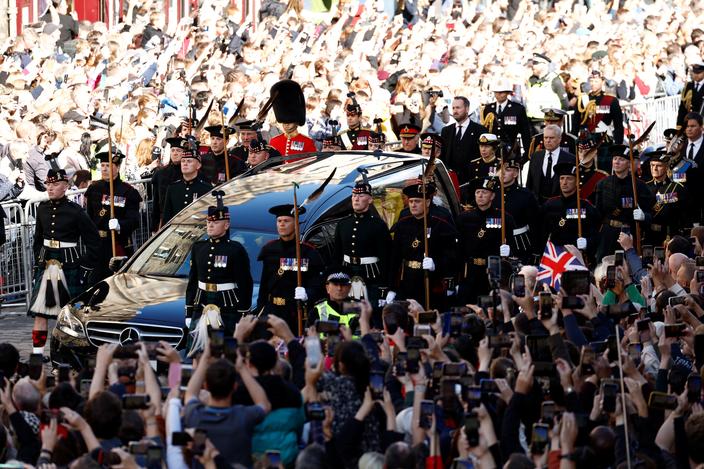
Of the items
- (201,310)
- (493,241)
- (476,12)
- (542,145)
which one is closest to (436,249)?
(493,241)

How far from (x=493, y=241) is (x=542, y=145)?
360cm

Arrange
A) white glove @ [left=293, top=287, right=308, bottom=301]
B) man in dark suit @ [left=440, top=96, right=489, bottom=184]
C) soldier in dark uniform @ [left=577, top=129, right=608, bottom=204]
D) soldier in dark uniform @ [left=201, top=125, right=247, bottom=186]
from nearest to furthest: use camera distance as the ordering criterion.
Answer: white glove @ [left=293, top=287, right=308, bottom=301] < soldier in dark uniform @ [left=577, top=129, right=608, bottom=204] < soldier in dark uniform @ [left=201, top=125, right=247, bottom=186] < man in dark suit @ [left=440, top=96, right=489, bottom=184]

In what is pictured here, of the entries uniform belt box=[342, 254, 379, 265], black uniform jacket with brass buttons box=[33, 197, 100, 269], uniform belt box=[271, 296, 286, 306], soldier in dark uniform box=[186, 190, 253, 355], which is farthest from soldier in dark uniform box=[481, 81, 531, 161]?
soldier in dark uniform box=[186, 190, 253, 355]

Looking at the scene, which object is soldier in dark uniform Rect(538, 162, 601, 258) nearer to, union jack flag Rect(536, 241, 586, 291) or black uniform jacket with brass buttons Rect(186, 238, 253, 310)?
union jack flag Rect(536, 241, 586, 291)

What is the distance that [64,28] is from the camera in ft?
84.1

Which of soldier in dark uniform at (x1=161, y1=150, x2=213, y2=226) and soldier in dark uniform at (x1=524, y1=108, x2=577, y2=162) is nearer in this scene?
soldier in dark uniform at (x1=161, y1=150, x2=213, y2=226)

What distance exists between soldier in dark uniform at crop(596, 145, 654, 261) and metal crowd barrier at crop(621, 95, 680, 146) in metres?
7.05

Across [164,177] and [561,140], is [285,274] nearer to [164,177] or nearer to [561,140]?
[164,177]

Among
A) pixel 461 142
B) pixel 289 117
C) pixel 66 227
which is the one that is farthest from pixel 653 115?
pixel 66 227

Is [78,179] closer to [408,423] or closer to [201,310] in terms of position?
[201,310]

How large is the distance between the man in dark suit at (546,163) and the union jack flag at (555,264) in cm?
398

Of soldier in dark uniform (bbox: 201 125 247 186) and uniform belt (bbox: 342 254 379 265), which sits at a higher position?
soldier in dark uniform (bbox: 201 125 247 186)

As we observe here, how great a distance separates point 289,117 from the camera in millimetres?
19109

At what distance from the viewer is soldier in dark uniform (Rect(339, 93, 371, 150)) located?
61.7 feet
